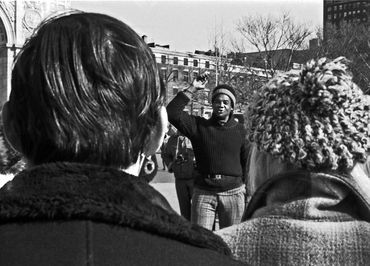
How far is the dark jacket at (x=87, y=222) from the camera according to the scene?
1.01 metres

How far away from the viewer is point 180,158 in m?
8.45

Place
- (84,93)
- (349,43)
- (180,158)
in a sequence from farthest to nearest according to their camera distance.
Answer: (349,43) → (180,158) → (84,93)

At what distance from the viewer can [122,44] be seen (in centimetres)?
119

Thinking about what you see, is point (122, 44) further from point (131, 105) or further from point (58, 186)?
point (58, 186)

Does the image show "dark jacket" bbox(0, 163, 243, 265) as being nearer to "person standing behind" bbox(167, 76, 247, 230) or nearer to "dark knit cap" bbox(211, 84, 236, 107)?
"person standing behind" bbox(167, 76, 247, 230)

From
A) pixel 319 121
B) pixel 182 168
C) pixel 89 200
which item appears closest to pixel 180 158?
pixel 182 168

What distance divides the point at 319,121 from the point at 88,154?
97 centimetres

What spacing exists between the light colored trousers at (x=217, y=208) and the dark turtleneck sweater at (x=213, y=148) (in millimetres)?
53

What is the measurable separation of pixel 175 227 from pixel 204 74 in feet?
15.8

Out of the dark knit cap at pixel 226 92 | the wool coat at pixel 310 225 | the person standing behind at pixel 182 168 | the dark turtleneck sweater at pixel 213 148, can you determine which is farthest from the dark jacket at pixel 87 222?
the person standing behind at pixel 182 168

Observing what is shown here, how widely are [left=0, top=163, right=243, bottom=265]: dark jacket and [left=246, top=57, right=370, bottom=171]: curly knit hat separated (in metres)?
0.90

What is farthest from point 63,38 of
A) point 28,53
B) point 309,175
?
point 309,175

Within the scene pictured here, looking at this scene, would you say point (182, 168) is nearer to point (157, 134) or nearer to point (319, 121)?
point (319, 121)

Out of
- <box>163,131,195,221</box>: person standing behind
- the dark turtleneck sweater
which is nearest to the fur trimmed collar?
the dark turtleneck sweater
